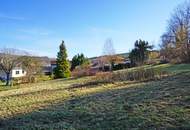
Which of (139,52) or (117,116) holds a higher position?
(139,52)

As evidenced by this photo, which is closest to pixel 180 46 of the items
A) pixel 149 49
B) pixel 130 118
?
pixel 149 49

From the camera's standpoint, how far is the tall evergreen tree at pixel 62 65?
44.8 m

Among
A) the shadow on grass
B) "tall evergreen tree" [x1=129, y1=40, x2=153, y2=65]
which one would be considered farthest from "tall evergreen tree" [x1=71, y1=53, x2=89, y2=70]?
the shadow on grass

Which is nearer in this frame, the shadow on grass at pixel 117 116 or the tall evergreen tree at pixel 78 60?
the shadow on grass at pixel 117 116

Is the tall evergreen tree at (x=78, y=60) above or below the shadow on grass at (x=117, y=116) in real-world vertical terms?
above

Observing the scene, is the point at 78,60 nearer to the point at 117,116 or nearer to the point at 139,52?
the point at 139,52

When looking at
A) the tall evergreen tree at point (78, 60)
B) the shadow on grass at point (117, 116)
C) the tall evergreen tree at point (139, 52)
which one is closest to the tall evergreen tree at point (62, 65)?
the tall evergreen tree at point (78, 60)

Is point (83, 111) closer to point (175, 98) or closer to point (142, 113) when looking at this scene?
point (142, 113)

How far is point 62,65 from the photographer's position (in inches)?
1786

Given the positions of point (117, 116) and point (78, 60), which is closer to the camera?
Result: point (117, 116)

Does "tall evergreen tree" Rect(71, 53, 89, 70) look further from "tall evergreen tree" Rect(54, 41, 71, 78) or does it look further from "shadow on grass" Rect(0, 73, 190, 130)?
"shadow on grass" Rect(0, 73, 190, 130)

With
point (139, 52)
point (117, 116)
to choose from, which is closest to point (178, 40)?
point (139, 52)

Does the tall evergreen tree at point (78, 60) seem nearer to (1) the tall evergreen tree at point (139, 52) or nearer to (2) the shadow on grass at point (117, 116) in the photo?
(1) the tall evergreen tree at point (139, 52)

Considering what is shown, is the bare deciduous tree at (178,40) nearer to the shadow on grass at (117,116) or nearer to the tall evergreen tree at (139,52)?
the tall evergreen tree at (139,52)
